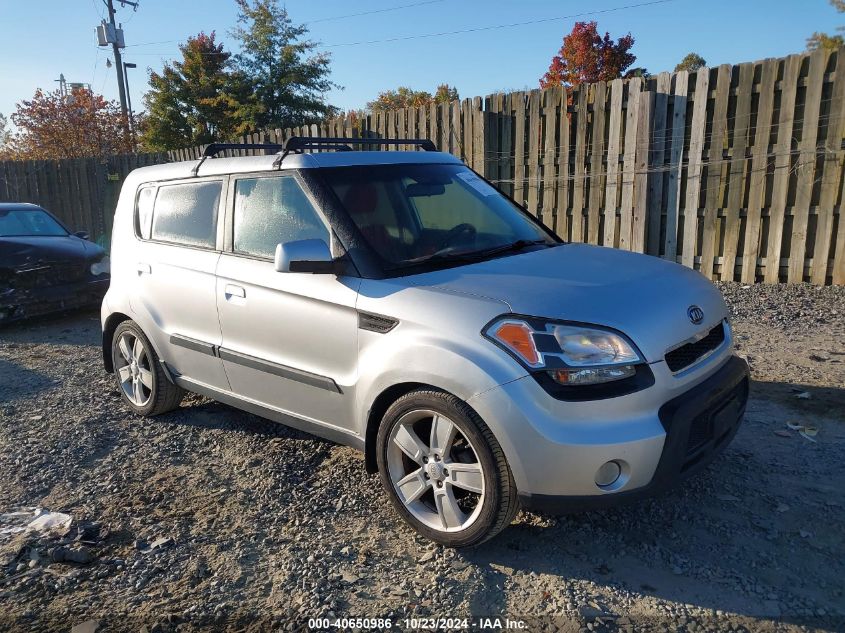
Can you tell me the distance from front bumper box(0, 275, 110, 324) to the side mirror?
254 inches

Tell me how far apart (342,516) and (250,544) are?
48cm

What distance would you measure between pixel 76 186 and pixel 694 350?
17039 mm

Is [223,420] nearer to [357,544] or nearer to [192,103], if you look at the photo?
[357,544]

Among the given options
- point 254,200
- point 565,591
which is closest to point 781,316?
point 565,591

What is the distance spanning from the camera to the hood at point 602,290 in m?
2.81

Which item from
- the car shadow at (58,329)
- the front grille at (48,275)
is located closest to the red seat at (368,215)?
the car shadow at (58,329)

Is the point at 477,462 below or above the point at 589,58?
below

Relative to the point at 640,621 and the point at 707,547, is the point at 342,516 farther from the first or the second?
the point at 707,547

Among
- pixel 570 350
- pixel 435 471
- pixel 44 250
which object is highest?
pixel 570 350

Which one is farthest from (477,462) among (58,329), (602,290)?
(58,329)

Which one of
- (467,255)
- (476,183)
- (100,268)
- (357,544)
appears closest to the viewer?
(357,544)

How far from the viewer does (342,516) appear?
3426mm

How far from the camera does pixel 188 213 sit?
14.7 feet

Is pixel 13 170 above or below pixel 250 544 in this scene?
above
